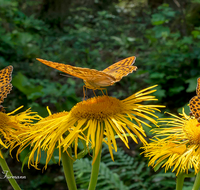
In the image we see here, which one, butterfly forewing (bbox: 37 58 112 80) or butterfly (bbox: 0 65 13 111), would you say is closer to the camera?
butterfly forewing (bbox: 37 58 112 80)

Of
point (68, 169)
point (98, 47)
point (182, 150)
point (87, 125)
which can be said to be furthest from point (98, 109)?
point (98, 47)

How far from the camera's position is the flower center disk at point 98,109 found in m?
0.90

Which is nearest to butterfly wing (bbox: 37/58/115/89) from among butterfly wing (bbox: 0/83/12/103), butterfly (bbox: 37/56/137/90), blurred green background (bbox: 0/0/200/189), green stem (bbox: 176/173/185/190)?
butterfly (bbox: 37/56/137/90)

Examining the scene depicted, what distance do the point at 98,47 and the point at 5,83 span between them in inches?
180

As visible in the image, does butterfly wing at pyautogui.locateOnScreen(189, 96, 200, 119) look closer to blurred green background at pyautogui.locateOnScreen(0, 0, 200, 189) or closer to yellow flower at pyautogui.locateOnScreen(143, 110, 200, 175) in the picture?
yellow flower at pyautogui.locateOnScreen(143, 110, 200, 175)

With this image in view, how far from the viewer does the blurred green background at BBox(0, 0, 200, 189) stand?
11.5ft

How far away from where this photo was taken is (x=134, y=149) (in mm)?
3273

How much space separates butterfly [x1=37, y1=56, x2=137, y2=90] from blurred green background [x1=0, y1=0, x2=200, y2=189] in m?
1.68

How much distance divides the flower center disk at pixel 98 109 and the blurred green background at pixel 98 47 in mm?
1735

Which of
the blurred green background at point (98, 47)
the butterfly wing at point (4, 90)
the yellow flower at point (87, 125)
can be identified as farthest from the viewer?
the blurred green background at point (98, 47)

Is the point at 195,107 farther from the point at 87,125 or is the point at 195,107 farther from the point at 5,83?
the point at 5,83

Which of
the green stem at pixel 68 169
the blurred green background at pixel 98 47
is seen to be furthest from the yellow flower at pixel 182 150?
the blurred green background at pixel 98 47

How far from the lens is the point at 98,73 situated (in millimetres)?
888

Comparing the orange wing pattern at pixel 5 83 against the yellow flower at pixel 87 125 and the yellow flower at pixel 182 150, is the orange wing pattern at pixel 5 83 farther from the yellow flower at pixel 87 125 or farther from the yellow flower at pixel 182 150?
the yellow flower at pixel 182 150
